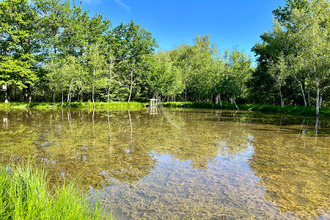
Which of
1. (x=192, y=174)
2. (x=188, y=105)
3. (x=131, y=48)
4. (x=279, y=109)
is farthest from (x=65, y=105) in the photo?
(x=192, y=174)

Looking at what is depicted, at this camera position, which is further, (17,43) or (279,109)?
(17,43)

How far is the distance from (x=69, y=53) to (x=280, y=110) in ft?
131

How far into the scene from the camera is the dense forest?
84.9ft

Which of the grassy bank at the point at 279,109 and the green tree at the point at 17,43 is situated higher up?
the green tree at the point at 17,43

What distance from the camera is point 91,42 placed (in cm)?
4416

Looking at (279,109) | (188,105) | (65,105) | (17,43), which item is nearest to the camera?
(279,109)

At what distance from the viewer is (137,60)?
1870 inches

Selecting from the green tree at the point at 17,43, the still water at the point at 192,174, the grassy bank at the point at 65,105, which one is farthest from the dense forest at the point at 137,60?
the still water at the point at 192,174

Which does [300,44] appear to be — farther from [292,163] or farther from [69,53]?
[69,53]

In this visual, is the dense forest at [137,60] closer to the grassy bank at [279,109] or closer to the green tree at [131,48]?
the green tree at [131,48]

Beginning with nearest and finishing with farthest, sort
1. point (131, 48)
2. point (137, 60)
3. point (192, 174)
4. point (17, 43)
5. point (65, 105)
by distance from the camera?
point (192, 174)
point (65, 105)
point (17, 43)
point (131, 48)
point (137, 60)

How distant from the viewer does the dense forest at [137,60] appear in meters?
25.9

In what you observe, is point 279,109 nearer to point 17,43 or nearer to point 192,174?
point 192,174

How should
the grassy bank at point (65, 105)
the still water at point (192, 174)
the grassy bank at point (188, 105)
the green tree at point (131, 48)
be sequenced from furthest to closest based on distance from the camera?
1. the green tree at point (131, 48)
2. the grassy bank at point (65, 105)
3. the grassy bank at point (188, 105)
4. the still water at point (192, 174)
